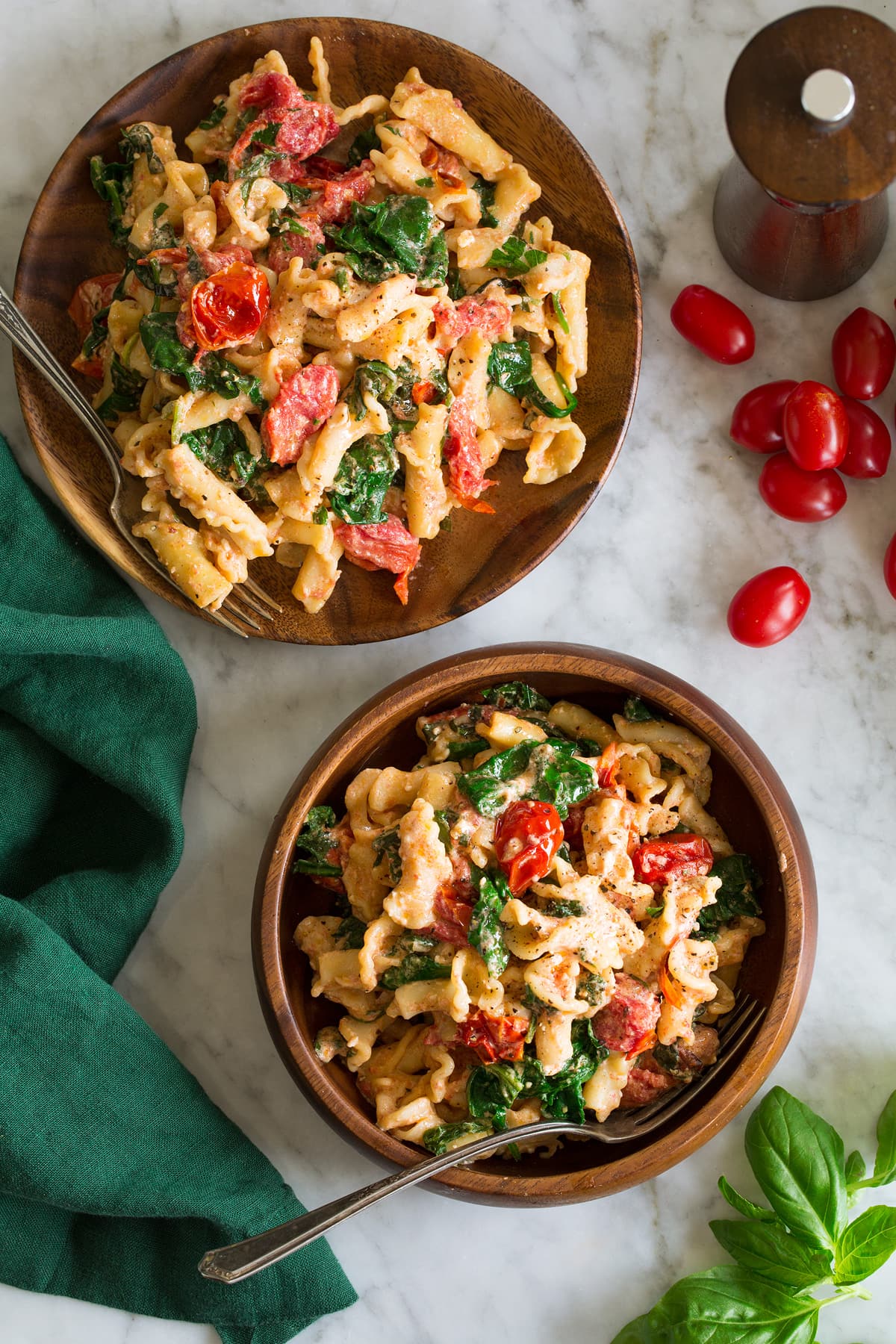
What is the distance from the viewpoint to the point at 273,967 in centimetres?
245

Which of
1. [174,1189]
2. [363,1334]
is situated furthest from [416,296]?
[363,1334]

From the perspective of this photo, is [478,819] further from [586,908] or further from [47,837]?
[47,837]

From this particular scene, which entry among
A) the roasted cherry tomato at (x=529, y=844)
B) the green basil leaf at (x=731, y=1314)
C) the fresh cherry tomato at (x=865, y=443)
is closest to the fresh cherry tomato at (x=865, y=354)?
the fresh cherry tomato at (x=865, y=443)

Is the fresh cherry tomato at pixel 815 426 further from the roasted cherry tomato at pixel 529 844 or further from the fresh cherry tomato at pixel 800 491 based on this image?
the roasted cherry tomato at pixel 529 844

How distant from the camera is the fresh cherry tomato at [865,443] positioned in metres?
2.80

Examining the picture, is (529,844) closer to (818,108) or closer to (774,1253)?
(774,1253)

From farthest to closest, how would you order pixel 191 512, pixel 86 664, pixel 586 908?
1. pixel 86 664
2. pixel 191 512
3. pixel 586 908

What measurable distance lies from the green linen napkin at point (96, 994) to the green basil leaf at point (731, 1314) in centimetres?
73

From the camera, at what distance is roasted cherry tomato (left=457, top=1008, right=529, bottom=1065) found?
2.38 metres

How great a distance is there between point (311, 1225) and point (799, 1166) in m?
1.07

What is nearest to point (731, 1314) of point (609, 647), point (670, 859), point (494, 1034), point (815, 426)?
point (494, 1034)

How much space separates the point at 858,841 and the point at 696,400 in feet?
3.68

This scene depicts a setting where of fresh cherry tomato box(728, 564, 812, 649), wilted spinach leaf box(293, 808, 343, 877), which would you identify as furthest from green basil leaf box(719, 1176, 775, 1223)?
fresh cherry tomato box(728, 564, 812, 649)

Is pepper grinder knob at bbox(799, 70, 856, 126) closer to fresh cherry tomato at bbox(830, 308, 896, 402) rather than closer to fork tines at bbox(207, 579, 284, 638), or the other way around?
fresh cherry tomato at bbox(830, 308, 896, 402)
